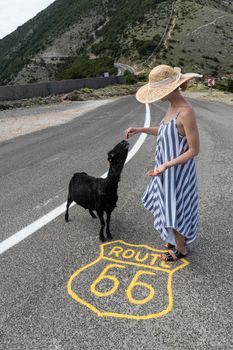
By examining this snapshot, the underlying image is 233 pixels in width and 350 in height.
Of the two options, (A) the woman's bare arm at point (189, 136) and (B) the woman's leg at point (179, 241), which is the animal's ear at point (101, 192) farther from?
(A) the woman's bare arm at point (189, 136)

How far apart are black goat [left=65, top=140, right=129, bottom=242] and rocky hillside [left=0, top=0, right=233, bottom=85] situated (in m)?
86.3

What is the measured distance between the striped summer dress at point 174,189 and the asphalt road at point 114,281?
0.41 metres

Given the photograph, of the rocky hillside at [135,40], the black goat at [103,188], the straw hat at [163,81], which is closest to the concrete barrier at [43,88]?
the black goat at [103,188]

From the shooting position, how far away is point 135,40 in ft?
366

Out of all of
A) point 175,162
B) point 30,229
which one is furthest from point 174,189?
point 30,229

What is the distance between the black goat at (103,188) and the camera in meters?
4.55

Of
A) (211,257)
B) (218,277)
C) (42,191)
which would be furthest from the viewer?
(42,191)

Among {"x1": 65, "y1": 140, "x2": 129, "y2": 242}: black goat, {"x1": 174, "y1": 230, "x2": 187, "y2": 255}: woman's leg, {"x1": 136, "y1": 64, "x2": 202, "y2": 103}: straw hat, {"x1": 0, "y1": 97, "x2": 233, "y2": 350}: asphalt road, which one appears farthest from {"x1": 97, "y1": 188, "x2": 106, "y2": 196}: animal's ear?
{"x1": 136, "y1": 64, "x2": 202, "y2": 103}: straw hat

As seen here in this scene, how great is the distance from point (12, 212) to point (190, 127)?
335cm

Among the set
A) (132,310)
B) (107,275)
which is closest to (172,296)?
(132,310)

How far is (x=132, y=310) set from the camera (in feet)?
11.7

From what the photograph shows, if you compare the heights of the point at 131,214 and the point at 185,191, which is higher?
the point at 185,191

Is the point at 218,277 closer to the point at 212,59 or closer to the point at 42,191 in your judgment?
the point at 42,191

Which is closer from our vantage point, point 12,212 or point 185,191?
point 185,191
